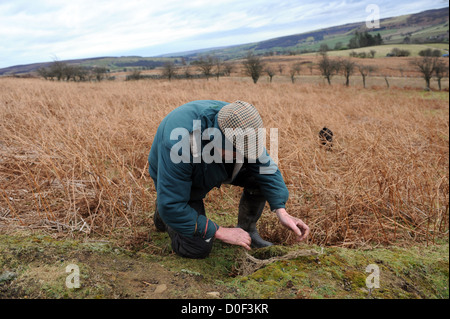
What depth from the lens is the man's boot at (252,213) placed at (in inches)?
83.8

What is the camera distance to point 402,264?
160 cm

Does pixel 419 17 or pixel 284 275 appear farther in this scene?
pixel 419 17

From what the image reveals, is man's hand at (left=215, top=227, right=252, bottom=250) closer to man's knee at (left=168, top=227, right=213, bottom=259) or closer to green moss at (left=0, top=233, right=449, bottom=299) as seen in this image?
man's knee at (left=168, top=227, right=213, bottom=259)

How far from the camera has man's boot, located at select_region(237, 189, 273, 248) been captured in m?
2.13

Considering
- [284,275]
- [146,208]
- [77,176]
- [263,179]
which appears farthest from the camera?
[77,176]

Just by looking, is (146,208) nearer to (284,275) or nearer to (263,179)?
(263,179)

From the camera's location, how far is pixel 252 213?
85.7 inches

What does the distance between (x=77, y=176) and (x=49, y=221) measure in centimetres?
73
